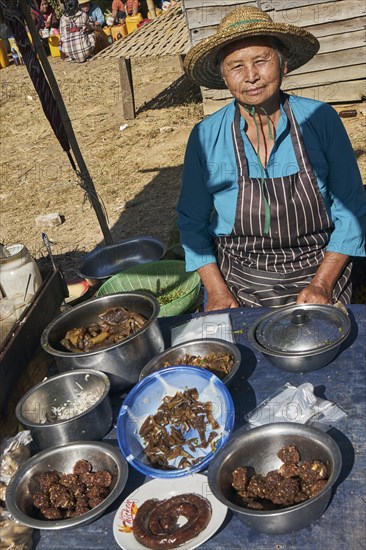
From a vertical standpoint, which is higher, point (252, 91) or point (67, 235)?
point (252, 91)

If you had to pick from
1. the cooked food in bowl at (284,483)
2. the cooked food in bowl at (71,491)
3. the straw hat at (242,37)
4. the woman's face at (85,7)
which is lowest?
the cooked food in bowl at (284,483)

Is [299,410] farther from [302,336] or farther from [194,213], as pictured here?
[194,213]

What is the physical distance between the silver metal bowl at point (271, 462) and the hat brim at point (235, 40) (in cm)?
172

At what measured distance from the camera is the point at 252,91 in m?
2.87

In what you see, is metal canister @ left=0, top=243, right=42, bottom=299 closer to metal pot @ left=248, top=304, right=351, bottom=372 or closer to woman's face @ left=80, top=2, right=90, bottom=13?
metal pot @ left=248, top=304, right=351, bottom=372

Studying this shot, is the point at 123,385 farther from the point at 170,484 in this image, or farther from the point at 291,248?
the point at 291,248

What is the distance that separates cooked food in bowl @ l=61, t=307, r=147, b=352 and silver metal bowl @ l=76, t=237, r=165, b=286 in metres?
1.71

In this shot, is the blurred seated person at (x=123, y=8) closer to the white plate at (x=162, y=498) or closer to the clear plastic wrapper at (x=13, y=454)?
the clear plastic wrapper at (x=13, y=454)

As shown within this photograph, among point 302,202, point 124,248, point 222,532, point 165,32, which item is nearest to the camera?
point 222,532

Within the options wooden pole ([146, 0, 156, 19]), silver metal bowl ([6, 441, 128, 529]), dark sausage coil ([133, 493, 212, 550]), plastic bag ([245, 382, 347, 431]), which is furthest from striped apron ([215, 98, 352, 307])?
wooden pole ([146, 0, 156, 19])

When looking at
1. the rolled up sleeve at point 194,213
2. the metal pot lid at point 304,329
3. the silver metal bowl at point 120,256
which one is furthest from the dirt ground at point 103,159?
the metal pot lid at point 304,329

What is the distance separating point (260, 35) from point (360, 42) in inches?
218

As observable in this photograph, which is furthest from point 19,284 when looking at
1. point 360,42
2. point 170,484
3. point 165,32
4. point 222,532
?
point 165,32

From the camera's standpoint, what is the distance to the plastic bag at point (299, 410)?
2.14 meters
